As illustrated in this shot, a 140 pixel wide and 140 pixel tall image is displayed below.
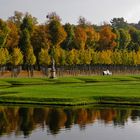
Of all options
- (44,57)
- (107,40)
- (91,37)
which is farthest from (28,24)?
(107,40)

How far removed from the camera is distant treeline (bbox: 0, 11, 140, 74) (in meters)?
94.0

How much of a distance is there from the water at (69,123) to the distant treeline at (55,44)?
48.1m

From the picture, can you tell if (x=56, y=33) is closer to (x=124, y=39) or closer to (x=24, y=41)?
(x=24, y=41)

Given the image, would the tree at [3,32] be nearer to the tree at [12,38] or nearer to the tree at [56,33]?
the tree at [12,38]

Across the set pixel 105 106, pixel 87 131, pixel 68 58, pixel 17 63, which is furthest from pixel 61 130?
pixel 68 58

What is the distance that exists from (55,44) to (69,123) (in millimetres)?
67511

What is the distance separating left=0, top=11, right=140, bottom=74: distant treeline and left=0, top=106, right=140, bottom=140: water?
4807 cm

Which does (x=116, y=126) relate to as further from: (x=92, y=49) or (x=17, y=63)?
(x=92, y=49)

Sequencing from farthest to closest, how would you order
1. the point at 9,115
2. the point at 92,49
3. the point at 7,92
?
the point at 92,49 < the point at 7,92 < the point at 9,115

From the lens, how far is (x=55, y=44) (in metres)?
100

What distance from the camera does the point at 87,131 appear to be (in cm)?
3030

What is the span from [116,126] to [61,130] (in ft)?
13.9

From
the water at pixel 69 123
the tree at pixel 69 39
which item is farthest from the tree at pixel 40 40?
the water at pixel 69 123

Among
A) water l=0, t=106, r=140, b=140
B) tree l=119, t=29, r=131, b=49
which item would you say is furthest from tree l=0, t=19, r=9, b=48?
water l=0, t=106, r=140, b=140
